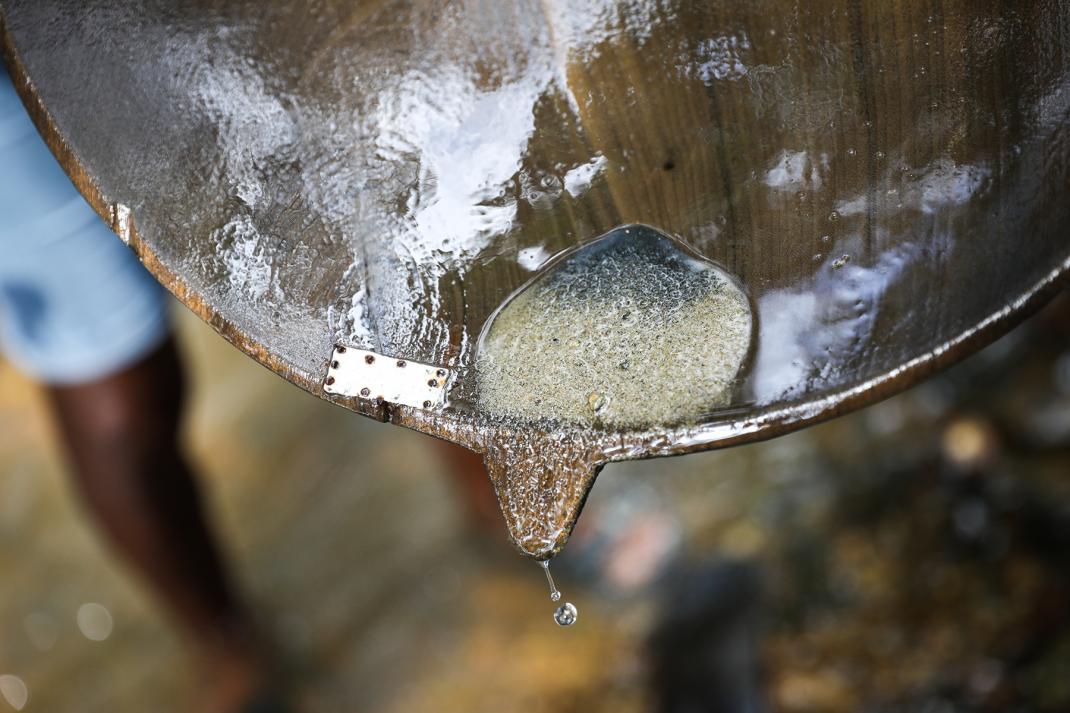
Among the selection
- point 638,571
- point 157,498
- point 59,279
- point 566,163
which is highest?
point 566,163

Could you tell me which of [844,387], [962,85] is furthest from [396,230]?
[962,85]

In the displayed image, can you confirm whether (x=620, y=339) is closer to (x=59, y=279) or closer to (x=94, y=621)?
(x=59, y=279)

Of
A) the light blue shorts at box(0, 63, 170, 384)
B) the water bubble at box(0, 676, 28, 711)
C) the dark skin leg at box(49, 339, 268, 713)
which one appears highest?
the light blue shorts at box(0, 63, 170, 384)

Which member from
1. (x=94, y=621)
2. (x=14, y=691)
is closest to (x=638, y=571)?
(x=94, y=621)

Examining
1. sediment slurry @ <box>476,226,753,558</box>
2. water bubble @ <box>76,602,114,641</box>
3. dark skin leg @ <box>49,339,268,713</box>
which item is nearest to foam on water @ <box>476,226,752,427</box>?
sediment slurry @ <box>476,226,753,558</box>

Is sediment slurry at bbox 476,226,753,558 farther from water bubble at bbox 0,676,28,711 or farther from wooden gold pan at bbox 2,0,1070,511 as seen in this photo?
water bubble at bbox 0,676,28,711

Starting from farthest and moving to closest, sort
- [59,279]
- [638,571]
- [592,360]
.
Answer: [638,571]
[59,279]
[592,360]
